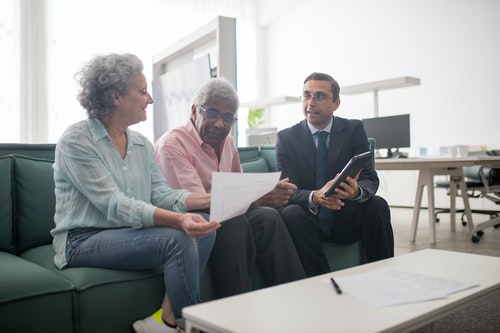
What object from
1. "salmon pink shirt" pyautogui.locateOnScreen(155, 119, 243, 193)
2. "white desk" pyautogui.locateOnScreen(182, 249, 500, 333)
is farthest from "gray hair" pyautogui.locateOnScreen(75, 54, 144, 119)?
"white desk" pyautogui.locateOnScreen(182, 249, 500, 333)

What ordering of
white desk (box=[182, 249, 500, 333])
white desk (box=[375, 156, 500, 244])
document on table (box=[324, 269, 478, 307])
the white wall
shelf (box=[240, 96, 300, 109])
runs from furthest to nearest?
shelf (box=[240, 96, 300, 109])
the white wall
white desk (box=[375, 156, 500, 244])
document on table (box=[324, 269, 478, 307])
white desk (box=[182, 249, 500, 333])

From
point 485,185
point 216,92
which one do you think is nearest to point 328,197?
point 216,92

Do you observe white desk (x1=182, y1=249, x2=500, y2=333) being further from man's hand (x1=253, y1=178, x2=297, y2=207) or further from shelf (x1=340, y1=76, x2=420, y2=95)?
shelf (x1=340, y1=76, x2=420, y2=95)

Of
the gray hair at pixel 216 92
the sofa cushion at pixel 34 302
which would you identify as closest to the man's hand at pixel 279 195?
the gray hair at pixel 216 92

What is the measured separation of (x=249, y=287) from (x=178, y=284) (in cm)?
37

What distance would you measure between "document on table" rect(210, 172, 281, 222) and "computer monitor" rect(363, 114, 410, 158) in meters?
3.51

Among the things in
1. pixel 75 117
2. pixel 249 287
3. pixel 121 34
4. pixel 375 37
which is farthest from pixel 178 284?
pixel 375 37

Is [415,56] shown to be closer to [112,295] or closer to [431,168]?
[431,168]

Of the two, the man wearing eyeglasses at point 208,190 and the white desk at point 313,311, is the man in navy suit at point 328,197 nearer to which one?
the man wearing eyeglasses at point 208,190

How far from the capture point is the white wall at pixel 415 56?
540 cm

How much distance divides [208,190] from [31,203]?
665 mm

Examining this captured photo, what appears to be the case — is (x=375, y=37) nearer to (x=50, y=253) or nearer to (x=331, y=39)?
(x=331, y=39)

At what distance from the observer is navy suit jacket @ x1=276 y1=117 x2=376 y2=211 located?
208 centimetres

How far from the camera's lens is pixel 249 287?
1562mm
